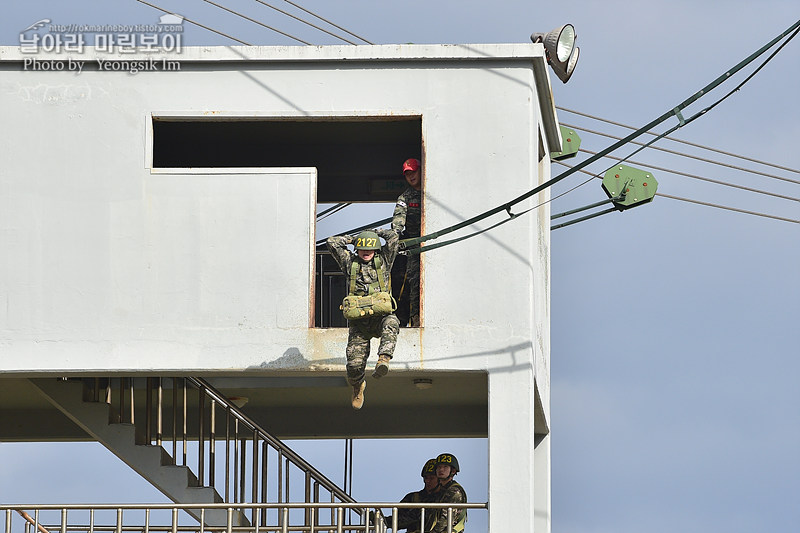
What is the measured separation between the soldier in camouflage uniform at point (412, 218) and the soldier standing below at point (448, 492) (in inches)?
109

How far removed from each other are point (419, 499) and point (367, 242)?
15.0 ft

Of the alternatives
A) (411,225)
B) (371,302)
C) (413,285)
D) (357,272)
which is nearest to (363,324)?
(371,302)

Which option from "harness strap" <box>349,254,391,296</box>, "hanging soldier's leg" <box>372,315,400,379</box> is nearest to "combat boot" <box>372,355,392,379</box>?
"hanging soldier's leg" <box>372,315,400,379</box>

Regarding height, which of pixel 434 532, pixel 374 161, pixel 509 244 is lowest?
pixel 434 532

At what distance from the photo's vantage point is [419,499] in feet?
81.9

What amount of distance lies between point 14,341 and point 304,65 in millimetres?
4818

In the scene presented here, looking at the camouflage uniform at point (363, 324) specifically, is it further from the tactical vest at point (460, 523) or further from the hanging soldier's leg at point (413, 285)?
the tactical vest at point (460, 523)

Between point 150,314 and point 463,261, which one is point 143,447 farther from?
point 463,261

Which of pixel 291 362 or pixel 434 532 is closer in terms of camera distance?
pixel 291 362

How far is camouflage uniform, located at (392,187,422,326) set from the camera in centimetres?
2297

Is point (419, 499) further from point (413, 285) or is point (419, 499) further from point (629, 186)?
point (629, 186)

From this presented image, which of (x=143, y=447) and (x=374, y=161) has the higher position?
(x=374, y=161)

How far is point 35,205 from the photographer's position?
23047mm

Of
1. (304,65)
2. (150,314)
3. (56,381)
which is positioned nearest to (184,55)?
(304,65)
